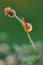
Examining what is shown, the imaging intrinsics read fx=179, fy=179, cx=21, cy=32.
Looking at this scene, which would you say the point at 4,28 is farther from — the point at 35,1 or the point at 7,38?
the point at 35,1

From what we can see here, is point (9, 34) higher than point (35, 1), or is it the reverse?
point (35, 1)

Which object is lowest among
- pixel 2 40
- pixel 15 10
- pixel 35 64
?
pixel 35 64

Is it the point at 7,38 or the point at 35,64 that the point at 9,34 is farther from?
the point at 35,64

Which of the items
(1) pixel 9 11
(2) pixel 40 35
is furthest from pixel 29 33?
(1) pixel 9 11

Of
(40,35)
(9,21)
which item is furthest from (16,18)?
(40,35)

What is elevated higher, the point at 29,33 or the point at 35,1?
the point at 35,1

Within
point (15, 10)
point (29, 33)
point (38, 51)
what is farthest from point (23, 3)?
point (38, 51)
